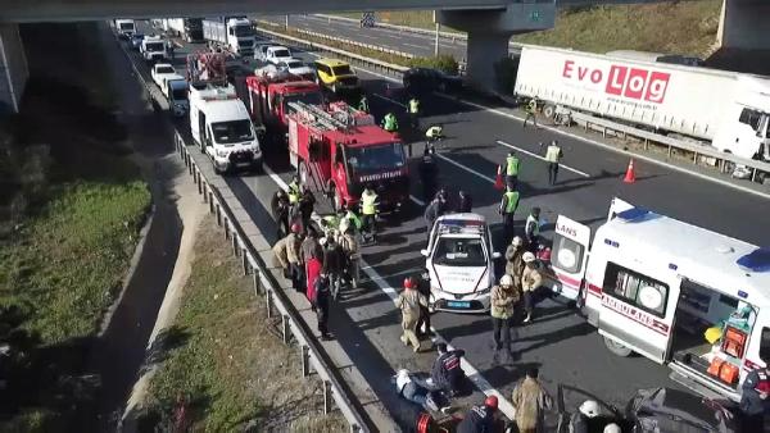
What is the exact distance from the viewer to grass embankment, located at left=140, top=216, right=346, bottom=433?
12275 mm

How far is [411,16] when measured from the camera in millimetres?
93250

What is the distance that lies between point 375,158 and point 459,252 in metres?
5.78

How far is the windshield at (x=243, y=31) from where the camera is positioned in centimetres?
6406

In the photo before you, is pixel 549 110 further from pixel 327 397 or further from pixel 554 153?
pixel 327 397

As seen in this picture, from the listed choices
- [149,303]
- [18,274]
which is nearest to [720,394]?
[149,303]

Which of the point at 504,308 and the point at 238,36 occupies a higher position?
the point at 504,308

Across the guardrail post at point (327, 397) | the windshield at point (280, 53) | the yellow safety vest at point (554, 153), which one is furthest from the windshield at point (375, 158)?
the windshield at point (280, 53)

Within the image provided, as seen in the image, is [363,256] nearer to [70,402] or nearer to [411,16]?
[70,402]

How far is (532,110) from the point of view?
33.5 m

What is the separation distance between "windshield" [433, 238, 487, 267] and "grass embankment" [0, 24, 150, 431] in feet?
27.4

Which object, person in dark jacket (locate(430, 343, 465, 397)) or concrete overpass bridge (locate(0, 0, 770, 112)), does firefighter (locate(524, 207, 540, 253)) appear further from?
concrete overpass bridge (locate(0, 0, 770, 112))

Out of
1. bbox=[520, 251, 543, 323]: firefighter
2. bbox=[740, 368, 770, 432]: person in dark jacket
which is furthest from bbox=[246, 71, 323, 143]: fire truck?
bbox=[740, 368, 770, 432]: person in dark jacket

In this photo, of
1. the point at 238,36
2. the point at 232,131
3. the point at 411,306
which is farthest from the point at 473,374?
the point at 238,36

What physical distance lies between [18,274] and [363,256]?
993cm
